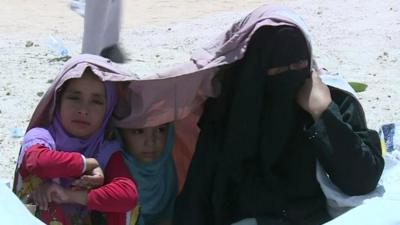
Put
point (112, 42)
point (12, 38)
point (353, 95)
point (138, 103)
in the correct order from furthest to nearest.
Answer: point (12, 38)
point (112, 42)
point (138, 103)
point (353, 95)

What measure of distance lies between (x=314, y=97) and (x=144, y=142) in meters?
0.66

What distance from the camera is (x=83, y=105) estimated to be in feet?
8.78

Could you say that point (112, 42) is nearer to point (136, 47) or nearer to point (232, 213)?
point (136, 47)

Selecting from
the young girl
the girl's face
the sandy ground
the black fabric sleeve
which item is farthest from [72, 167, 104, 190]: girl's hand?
the sandy ground

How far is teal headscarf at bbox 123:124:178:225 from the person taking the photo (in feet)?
9.29

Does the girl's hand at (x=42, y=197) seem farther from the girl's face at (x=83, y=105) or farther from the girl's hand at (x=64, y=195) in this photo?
the girl's face at (x=83, y=105)

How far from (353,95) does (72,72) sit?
949 mm

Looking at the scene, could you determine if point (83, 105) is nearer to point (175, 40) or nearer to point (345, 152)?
point (345, 152)

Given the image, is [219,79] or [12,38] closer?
[219,79]

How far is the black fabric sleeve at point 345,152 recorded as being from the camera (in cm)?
247

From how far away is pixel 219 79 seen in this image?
2674 millimetres

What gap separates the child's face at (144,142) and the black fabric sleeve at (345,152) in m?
0.60

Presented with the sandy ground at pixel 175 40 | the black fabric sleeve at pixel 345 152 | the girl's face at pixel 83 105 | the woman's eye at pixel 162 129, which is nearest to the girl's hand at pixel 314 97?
the black fabric sleeve at pixel 345 152

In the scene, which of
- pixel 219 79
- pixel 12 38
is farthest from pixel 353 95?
pixel 12 38
